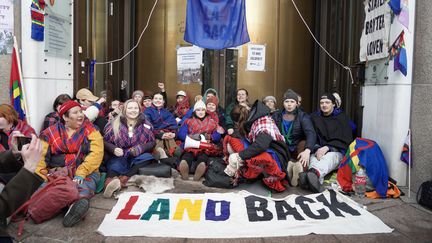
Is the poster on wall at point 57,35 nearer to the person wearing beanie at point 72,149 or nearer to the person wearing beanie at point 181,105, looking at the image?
the person wearing beanie at point 72,149

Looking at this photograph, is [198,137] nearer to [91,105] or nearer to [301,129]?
[301,129]

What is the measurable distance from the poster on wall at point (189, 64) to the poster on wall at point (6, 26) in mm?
4252

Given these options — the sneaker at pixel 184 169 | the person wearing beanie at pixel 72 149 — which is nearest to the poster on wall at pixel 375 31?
the sneaker at pixel 184 169

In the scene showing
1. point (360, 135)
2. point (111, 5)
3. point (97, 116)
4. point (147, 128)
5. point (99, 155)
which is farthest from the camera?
point (111, 5)

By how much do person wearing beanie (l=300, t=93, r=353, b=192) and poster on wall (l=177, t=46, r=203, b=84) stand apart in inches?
135

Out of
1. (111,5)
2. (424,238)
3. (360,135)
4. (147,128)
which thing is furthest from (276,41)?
(424,238)

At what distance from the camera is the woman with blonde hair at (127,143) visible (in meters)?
5.46

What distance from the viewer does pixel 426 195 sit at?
460 centimetres

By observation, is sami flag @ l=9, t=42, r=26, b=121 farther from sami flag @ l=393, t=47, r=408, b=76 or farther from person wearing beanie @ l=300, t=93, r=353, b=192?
sami flag @ l=393, t=47, r=408, b=76

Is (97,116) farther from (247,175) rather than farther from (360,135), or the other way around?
(360,135)

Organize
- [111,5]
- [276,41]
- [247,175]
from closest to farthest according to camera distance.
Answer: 1. [247,175]
2. [111,5]
3. [276,41]

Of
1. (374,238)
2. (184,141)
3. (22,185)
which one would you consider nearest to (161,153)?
(184,141)

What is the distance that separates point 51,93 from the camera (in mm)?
Answer: 5801

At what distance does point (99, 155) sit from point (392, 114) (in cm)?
412
